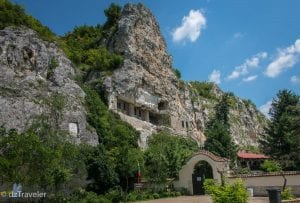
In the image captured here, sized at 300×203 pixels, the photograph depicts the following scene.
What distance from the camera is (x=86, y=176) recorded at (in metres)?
31.6

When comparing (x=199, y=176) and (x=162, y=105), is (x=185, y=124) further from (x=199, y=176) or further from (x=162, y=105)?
(x=199, y=176)

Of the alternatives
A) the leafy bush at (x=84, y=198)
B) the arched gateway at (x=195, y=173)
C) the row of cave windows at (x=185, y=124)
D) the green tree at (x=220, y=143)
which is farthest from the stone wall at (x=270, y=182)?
the row of cave windows at (x=185, y=124)

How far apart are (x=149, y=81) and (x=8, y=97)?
22276mm

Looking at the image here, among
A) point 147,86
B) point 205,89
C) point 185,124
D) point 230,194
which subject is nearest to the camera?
point 230,194

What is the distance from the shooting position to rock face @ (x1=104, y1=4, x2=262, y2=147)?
47.9m

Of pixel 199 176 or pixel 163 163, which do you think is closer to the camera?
pixel 199 176

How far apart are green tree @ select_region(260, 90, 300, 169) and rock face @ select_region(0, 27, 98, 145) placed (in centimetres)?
1787

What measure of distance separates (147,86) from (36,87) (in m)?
18.1

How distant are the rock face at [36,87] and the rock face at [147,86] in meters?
7.06

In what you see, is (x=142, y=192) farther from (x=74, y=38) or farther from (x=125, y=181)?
(x=74, y=38)

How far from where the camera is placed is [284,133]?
37.6 m

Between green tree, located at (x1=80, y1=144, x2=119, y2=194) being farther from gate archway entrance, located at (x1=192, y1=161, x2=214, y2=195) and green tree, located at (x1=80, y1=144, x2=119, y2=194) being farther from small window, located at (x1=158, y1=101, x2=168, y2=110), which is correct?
small window, located at (x1=158, y1=101, x2=168, y2=110)

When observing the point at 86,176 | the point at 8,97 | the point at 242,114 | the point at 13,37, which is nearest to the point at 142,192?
the point at 86,176

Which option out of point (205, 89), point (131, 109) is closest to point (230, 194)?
point (131, 109)
